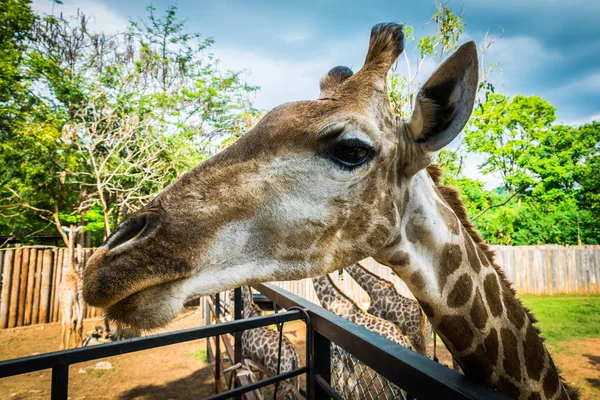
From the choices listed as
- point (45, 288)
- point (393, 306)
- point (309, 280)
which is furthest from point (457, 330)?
point (45, 288)

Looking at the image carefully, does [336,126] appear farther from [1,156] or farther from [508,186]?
[508,186]

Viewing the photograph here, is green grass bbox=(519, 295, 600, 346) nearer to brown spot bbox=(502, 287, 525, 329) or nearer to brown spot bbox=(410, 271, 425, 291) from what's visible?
brown spot bbox=(502, 287, 525, 329)

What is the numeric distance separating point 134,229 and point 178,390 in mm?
6767

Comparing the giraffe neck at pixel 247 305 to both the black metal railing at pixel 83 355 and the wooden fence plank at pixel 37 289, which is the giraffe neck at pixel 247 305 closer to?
the black metal railing at pixel 83 355

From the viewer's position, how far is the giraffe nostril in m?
1.33

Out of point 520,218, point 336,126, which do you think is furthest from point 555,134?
point 336,126

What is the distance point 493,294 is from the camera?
1925mm

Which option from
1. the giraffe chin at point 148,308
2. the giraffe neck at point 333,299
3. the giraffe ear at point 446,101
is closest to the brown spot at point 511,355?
the giraffe ear at point 446,101

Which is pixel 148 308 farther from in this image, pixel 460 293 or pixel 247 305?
pixel 247 305

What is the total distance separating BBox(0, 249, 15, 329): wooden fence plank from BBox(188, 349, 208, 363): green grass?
6.42 m

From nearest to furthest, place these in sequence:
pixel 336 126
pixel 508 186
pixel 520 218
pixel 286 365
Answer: pixel 336 126
pixel 286 365
pixel 520 218
pixel 508 186

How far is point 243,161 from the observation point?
1.58 meters

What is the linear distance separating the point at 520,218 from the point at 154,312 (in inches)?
937

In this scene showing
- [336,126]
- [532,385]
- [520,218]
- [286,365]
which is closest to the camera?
[336,126]
